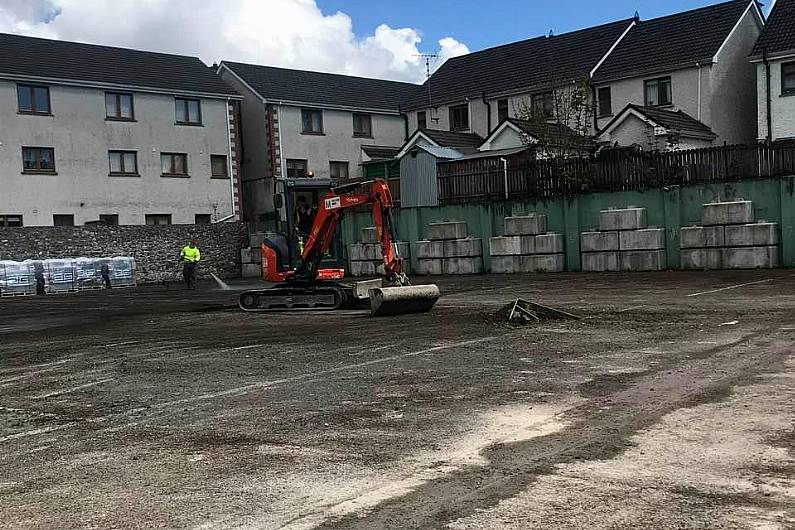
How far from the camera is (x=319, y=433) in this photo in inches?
247

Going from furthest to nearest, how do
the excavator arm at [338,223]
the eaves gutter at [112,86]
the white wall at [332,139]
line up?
1. the white wall at [332,139]
2. the eaves gutter at [112,86]
3. the excavator arm at [338,223]

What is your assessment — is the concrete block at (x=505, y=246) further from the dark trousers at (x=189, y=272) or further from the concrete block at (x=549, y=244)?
the dark trousers at (x=189, y=272)

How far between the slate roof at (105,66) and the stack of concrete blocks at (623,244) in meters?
23.9

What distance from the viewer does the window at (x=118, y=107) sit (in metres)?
38.4

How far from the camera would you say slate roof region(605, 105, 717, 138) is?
3228cm

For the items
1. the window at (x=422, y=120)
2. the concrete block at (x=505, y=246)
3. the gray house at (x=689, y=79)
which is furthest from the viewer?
the window at (x=422, y=120)

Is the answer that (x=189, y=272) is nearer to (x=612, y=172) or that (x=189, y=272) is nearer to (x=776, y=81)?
(x=612, y=172)

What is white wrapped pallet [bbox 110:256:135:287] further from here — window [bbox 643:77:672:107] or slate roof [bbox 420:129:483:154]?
window [bbox 643:77:672:107]

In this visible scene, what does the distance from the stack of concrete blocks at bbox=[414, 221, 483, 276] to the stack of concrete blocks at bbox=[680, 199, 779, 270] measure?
675cm

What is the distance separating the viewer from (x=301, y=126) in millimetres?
44156

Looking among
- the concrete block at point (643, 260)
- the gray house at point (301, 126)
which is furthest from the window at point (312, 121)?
the concrete block at point (643, 260)

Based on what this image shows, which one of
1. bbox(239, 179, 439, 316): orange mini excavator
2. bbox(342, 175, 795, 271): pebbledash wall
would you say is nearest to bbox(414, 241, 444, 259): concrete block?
bbox(342, 175, 795, 271): pebbledash wall

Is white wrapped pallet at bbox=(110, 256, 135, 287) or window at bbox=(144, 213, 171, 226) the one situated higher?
window at bbox=(144, 213, 171, 226)

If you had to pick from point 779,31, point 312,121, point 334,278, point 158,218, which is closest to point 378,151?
point 312,121
